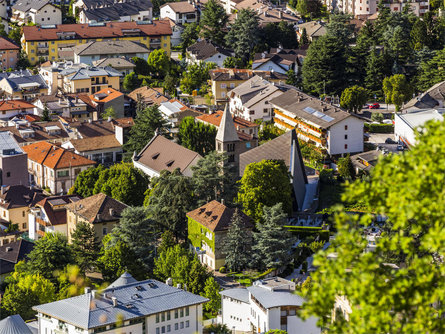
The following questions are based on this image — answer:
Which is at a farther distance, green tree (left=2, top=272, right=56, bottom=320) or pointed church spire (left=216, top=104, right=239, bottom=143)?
pointed church spire (left=216, top=104, right=239, bottom=143)

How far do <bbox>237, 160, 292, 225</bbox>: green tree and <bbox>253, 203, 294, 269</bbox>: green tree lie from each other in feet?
11.3

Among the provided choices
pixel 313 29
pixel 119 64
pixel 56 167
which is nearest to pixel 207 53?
pixel 119 64

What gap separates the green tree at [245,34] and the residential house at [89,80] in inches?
593

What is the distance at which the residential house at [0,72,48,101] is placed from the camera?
11012 cm

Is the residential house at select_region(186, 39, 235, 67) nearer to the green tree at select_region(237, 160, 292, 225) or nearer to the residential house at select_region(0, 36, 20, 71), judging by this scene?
the residential house at select_region(0, 36, 20, 71)

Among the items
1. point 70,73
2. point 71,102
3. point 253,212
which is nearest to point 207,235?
point 253,212

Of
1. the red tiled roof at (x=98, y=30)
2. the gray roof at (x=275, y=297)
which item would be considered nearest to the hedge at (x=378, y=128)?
the gray roof at (x=275, y=297)

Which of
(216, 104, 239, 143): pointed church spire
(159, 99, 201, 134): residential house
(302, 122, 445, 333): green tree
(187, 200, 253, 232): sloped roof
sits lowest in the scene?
(159, 99, 201, 134): residential house

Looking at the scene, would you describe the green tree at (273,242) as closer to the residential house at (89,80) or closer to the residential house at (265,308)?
the residential house at (265,308)

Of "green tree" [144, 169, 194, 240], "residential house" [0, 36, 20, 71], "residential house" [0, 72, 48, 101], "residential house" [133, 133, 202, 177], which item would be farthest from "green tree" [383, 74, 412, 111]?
"residential house" [0, 36, 20, 71]

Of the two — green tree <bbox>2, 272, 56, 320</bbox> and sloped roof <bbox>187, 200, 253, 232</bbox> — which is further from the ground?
sloped roof <bbox>187, 200, 253, 232</bbox>

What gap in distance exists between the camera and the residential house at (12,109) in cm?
10194

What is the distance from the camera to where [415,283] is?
17312mm

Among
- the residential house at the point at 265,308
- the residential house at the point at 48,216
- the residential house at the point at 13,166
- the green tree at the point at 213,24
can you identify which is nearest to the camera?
the residential house at the point at 265,308
